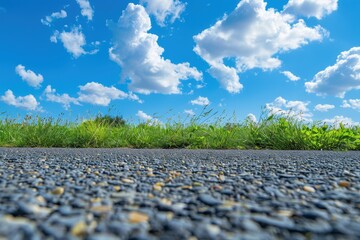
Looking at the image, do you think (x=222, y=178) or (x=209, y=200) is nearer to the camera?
(x=209, y=200)

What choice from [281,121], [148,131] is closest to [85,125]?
[148,131]

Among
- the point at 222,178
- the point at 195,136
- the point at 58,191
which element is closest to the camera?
the point at 58,191

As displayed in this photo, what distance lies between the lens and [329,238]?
1.33m

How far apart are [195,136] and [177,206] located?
5.25m

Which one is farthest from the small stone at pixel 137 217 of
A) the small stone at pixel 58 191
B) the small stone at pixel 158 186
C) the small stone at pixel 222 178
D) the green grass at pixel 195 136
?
the green grass at pixel 195 136

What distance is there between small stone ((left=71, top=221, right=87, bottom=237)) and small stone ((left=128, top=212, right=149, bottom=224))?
21 centimetres

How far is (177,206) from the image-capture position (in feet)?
5.49

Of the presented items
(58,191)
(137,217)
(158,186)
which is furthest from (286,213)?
(58,191)

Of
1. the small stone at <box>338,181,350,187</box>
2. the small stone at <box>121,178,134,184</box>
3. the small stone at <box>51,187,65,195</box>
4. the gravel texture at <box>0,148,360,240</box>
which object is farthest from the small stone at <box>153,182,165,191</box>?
the small stone at <box>338,181,350,187</box>

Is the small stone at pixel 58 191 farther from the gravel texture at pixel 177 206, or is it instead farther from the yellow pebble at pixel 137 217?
the yellow pebble at pixel 137 217

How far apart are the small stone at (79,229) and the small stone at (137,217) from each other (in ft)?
0.69

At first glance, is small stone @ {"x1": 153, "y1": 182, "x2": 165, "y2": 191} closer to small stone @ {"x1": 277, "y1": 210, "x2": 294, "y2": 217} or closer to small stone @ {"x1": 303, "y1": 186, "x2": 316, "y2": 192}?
small stone @ {"x1": 277, "y1": 210, "x2": 294, "y2": 217}

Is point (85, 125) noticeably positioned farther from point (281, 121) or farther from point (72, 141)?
point (281, 121)

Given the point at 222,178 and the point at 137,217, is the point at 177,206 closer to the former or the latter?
the point at 137,217
